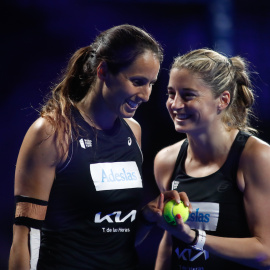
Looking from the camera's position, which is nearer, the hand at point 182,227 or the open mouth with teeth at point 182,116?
the hand at point 182,227

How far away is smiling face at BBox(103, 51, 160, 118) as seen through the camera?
98.3 inches

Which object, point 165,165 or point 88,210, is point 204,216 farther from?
point 88,210

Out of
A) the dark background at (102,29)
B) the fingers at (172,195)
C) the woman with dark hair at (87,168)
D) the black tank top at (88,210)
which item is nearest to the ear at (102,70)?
the woman with dark hair at (87,168)

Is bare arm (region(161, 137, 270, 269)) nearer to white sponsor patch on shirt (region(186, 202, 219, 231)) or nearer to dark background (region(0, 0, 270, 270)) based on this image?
white sponsor patch on shirt (region(186, 202, 219, 231))

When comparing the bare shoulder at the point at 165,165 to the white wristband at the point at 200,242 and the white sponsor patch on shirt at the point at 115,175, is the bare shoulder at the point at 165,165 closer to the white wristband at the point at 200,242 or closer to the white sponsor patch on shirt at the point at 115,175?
the white sponsor patch on shirt at the point at 115,175

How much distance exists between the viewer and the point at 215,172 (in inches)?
106

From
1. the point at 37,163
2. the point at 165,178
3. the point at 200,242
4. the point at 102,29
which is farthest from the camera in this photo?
the point at 102,29

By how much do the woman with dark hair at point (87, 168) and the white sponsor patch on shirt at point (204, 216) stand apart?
9.0 inches

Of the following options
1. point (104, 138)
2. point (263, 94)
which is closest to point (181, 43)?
point (263, 94)

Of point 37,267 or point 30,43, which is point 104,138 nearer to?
point 37,267

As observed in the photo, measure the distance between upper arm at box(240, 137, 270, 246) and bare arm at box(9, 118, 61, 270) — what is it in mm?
1062

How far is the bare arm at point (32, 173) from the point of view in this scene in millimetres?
2246

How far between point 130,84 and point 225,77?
679 mm

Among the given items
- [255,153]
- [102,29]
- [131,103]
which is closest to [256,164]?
[255,153]
